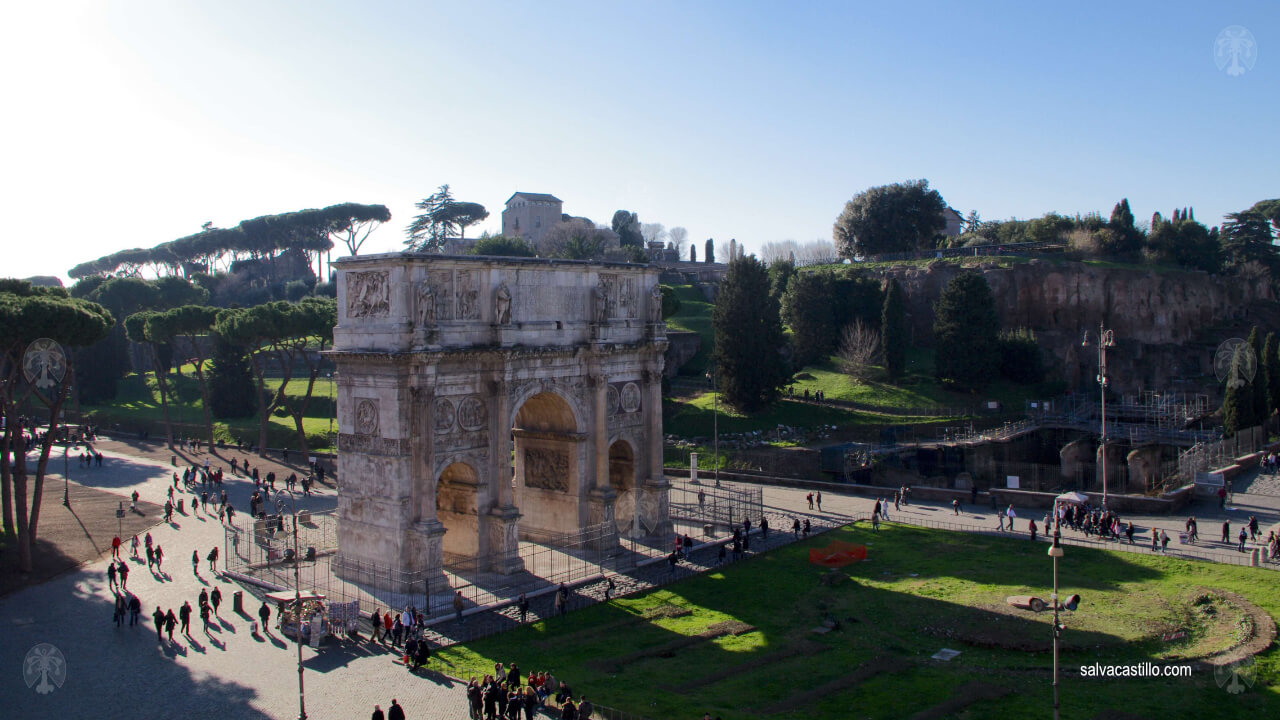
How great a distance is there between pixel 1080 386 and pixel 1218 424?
429 inches

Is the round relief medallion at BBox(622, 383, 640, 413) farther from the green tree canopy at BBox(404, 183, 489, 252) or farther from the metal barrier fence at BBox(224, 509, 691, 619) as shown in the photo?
the green tree canopy at BBox(404, 183, 489, 252)

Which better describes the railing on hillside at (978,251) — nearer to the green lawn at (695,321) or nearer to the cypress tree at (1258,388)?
the green lawn at (695,321)

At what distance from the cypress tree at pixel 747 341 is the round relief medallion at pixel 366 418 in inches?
1180

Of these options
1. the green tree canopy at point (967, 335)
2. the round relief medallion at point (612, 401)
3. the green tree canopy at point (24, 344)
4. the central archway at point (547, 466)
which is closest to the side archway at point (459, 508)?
the central archway at point (547, 466)

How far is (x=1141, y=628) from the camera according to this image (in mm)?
24438

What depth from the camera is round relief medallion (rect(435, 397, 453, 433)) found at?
2962cm

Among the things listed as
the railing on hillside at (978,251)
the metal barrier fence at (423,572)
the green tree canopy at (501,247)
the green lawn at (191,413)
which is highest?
the green tree canopy at (501,247)

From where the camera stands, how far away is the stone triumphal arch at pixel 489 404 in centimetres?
2888

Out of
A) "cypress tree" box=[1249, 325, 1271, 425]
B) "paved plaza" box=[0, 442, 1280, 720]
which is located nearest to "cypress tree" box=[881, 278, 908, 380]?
"cypress tree" box=[1249, 325, 1271, 425]

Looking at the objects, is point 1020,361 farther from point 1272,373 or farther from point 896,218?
point 896,218

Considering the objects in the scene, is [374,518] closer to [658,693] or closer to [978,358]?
[658,693]

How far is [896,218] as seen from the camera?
8394 cm

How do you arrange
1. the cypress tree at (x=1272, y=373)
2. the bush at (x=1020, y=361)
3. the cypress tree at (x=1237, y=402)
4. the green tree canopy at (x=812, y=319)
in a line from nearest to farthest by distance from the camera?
the cypress tree at (x=1237, y=402) → the cypress tree at (x=1272, y=373) → the bush at (x=1020, y=361) → the green tree canopy at (x=812, y=319)

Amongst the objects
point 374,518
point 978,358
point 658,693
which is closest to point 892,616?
point 658,693
